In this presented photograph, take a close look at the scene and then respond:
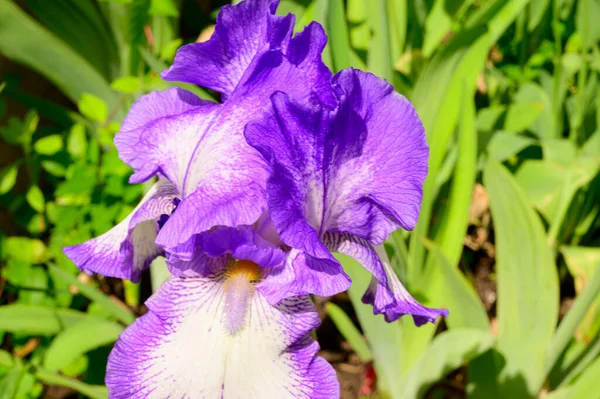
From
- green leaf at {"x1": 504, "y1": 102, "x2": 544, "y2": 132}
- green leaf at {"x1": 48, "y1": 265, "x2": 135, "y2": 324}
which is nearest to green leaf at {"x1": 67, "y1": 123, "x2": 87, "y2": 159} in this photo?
green leaf at {"x1": 48, "y1": 265, "x2": 135, "y2": 324}

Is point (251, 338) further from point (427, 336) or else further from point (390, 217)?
point (427, 336)

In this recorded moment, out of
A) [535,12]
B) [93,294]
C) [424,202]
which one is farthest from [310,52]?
[535,12]

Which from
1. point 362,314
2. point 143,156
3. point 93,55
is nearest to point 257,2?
point 143,156

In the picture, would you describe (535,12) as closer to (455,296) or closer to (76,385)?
(455,296)

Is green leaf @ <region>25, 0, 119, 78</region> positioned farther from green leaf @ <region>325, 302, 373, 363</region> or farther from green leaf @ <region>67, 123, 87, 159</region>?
green leaf @ <region>325, 302, 373, 363</region>

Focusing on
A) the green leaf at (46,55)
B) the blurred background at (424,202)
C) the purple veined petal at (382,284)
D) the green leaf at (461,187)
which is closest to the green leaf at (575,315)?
the blurred background at (424,202)

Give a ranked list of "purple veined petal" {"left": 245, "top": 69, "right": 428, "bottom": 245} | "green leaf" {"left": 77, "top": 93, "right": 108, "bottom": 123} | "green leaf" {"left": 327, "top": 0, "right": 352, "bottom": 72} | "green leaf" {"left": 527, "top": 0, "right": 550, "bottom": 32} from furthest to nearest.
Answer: "green leaf" {"left": 527, "top": 0, "right": 550, "bottom": 32}
"green leaf" {"left": 77, "top": 93, "right": 108, "bottom": 123}
"green leaf" {"left": 327, "top": 0, "right": 352, "bottom": 72}
"purple veined petal" {"left": 245, "top": 69, "right": 428, "bottom": 245}
